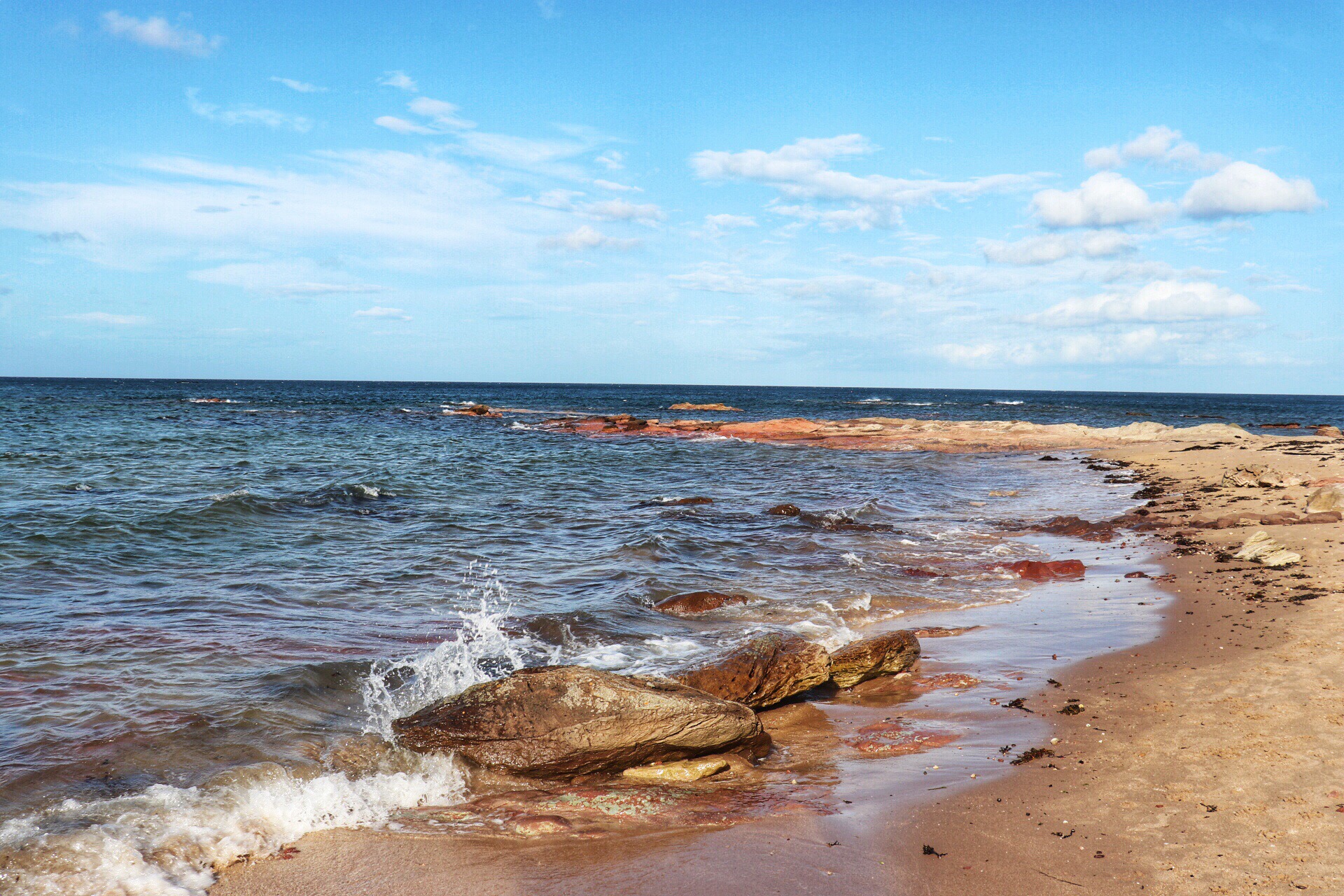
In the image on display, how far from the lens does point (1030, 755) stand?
19.2 ft

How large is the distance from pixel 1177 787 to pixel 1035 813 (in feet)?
3.22

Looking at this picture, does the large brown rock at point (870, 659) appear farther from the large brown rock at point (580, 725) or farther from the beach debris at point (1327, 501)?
the beach debris at point (1327, 501)

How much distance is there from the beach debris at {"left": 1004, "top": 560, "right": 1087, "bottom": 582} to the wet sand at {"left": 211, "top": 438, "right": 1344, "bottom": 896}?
164 inches

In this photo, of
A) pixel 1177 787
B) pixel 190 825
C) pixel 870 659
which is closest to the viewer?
pixel 190 825

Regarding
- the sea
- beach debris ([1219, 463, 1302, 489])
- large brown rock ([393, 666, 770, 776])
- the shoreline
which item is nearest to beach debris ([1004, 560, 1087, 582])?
the sea

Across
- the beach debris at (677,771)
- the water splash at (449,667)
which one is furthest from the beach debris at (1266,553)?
the water splash at (449,667)

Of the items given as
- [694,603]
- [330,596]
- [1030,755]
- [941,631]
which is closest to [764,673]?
[1030,755]

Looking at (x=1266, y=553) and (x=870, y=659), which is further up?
(x=1266, y=553)

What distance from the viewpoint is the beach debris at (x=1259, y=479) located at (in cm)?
1883

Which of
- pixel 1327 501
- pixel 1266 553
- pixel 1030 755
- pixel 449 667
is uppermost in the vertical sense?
pixel 1327 501

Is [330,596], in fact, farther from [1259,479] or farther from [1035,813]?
[1259,479]

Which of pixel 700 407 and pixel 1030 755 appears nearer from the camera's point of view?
pixel 1030 755

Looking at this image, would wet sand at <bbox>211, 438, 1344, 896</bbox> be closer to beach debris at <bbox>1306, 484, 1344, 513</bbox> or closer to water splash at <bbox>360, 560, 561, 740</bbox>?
water splash at <bbox>360, 560, 561, 740</bbox>

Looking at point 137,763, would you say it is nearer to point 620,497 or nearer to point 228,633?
point 228,633
